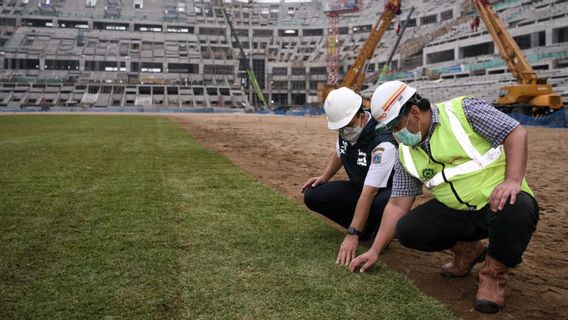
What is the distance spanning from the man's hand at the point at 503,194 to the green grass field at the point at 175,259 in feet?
2.55

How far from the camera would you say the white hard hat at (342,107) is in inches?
163

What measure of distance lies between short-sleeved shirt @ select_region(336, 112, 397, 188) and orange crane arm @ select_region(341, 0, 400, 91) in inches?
1155

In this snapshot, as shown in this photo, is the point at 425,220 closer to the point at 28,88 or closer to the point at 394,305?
the point at 394,305

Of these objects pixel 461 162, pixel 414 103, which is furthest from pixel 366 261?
pixel 414 103

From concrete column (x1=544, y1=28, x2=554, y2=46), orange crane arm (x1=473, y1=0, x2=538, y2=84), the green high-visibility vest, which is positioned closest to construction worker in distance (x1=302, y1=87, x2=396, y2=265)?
the green high-visibility vest

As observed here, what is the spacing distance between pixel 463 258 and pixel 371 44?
33202 millimetres

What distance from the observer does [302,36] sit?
93250 mm

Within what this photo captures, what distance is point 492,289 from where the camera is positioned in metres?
3.18

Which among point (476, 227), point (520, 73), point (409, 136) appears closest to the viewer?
point (409, 136)

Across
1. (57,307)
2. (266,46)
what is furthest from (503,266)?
(266,46)

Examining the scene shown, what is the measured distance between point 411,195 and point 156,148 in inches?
418

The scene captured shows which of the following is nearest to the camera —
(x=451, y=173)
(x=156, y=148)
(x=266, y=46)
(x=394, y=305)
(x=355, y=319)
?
(x=355, y=319)

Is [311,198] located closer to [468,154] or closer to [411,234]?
[411,234]

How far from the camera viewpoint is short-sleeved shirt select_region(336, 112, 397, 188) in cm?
397
